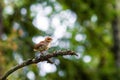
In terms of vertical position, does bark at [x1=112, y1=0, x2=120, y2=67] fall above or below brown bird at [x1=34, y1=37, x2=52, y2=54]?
above

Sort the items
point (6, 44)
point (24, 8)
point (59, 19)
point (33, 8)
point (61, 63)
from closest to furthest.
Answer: point (6, 44), point (61, 63), point (24, 8), point (33, 8), point (59, 19)

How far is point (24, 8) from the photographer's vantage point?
782cm

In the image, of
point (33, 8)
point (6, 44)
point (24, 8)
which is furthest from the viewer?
point (33, 8)

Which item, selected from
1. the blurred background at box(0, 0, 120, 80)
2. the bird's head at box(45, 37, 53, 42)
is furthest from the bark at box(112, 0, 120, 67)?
the bird's head at box(45, 37, 53, 42)

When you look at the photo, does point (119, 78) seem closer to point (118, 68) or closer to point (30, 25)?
point (118, 68)

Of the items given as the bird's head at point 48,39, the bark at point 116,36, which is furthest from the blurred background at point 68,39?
the bird's head at point 48,39

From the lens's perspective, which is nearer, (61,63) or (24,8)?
(61,63)

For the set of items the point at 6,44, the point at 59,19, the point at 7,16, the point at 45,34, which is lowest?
the point at 45,34

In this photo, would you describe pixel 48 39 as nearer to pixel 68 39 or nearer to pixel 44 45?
pixel 44 45

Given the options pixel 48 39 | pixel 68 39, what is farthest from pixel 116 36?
pixel 48 39

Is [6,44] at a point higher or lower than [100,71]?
lower

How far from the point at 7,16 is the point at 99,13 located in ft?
5.33

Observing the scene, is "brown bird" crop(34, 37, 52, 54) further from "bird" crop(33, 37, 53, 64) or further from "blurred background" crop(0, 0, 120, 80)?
"blurred background" crop(0, 0, 120, 80)

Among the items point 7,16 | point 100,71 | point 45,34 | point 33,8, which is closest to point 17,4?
point 7,16
